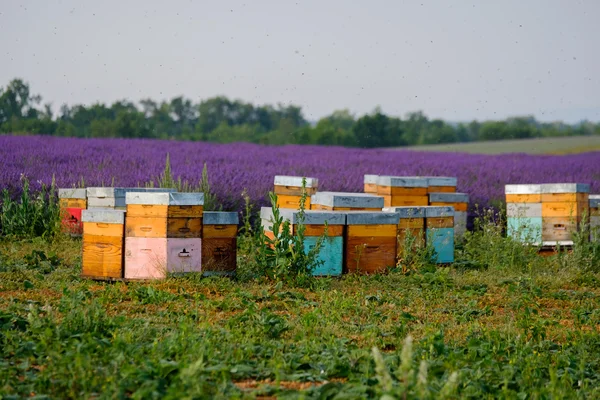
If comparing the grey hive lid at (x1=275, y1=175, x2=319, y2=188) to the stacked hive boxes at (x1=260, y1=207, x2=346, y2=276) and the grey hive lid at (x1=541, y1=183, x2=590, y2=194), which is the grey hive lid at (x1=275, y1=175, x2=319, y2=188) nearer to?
the stacked hive boxes at (x1=260, y1=207, x2=346, y2=276)

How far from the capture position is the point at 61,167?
520 inches

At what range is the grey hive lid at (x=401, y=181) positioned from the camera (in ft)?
34.1

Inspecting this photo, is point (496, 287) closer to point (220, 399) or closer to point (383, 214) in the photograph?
point (383, 214)

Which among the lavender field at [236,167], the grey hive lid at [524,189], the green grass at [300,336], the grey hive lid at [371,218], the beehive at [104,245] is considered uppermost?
the lavender field at [236,167]

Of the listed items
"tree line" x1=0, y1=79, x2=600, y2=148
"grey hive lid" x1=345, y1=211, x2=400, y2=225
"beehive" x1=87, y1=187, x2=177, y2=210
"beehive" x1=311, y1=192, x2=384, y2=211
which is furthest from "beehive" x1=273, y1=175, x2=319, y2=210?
"tree line" x1=0, y1=79, x2=600, y2=148

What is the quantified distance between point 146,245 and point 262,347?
269 cm

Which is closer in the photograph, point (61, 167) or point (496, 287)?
point (496, 287)

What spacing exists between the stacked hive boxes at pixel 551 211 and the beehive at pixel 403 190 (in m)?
1.22

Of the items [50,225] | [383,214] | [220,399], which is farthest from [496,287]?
[50,225]

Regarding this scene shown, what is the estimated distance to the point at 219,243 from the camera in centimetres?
725

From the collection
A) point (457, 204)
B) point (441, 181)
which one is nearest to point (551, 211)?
point (457, 204)

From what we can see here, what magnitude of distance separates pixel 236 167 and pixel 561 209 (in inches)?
250

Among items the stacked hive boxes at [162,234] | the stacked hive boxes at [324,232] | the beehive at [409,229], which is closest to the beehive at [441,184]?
the beehive at [409,229]

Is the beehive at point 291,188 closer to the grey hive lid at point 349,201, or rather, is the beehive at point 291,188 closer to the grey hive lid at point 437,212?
the grey hive lid at point 349,201
